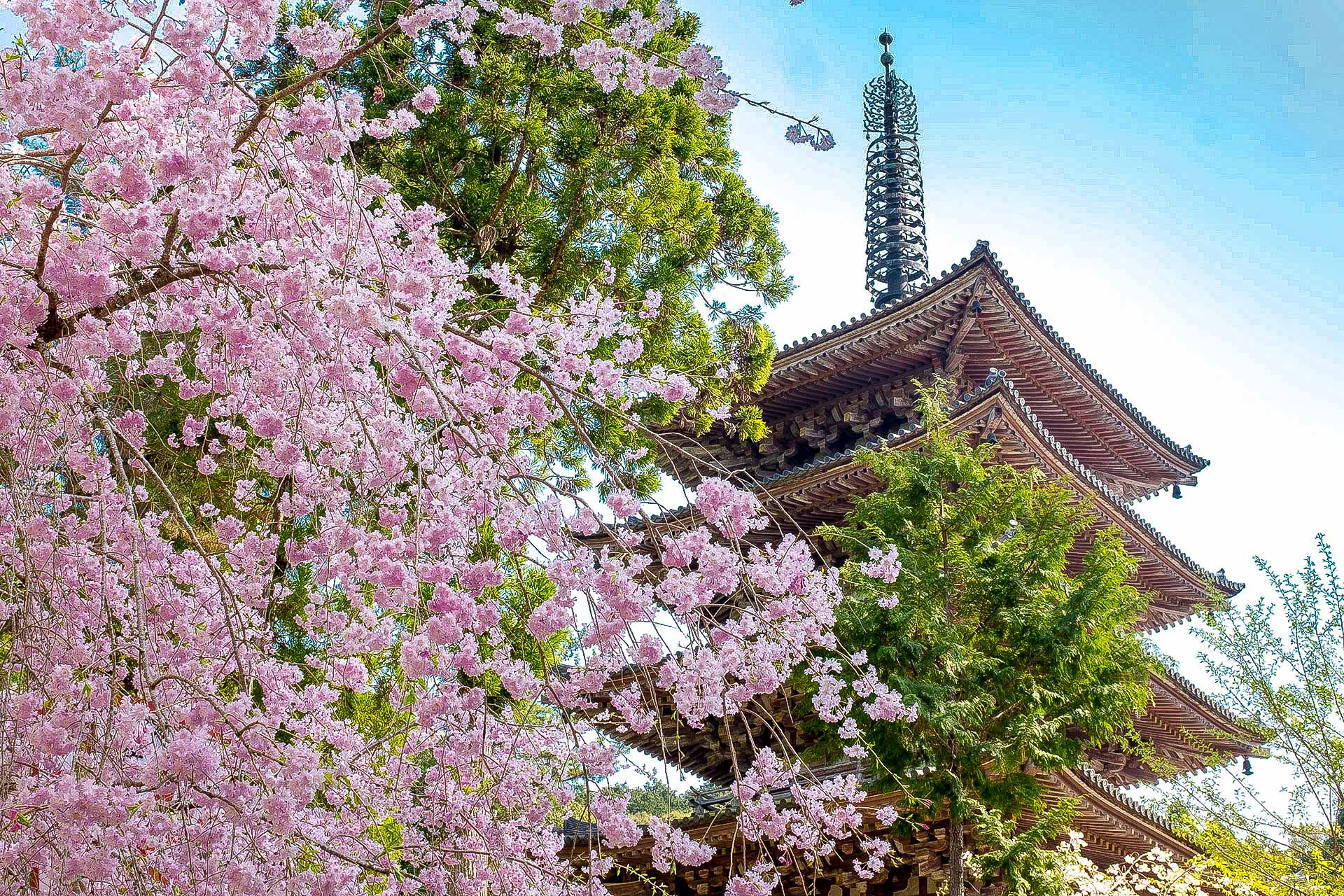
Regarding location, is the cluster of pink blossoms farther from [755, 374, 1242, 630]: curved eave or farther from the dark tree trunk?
[755, 374, 1242, 630]: curved eave

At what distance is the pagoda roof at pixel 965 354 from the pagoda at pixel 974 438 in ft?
0.06

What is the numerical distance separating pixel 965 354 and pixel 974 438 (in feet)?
5.82

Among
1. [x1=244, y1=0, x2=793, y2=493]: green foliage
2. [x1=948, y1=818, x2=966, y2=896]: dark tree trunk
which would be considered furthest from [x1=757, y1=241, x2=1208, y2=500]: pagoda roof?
[x1=948, y1=818, x2=966, y2=896]: dark tree trunk

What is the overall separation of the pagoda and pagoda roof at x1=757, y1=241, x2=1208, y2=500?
0.7 inches

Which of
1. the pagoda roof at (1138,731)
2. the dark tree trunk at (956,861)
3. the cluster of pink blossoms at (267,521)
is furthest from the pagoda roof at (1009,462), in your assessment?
the cluster of pink blossoms at (267,521)

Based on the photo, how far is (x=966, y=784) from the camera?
720cm

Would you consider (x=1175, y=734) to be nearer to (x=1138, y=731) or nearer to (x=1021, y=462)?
(x=1138, y=731)

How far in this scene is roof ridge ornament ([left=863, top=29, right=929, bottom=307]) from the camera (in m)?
17.7

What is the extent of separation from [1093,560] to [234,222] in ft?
20.3

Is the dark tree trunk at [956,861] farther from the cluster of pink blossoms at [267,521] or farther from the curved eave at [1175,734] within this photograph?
the curved eave at [1175,734]

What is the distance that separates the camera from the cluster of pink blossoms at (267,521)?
298cm

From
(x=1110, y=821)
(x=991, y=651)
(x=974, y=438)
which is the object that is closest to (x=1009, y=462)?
(x=974, y=438)

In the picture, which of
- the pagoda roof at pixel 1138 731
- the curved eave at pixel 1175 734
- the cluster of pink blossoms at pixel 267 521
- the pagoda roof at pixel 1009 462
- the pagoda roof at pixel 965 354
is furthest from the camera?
the curved eave at pixel 1175 734

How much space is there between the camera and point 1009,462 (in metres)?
11.1
